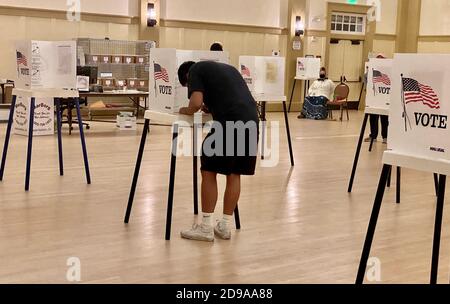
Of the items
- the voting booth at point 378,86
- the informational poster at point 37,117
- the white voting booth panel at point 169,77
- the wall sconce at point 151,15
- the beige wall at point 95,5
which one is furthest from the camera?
the wall sconce at point 151,15

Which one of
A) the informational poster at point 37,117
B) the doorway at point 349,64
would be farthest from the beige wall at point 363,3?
the informational poster at point 37,117

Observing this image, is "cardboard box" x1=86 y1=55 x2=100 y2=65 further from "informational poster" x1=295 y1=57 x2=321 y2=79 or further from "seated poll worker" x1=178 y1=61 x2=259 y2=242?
"seated poll worker" x1=178 y1=61 x2=259 y2=242

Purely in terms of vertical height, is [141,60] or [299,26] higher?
[299,26]

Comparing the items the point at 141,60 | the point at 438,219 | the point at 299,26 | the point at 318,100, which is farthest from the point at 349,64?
the point at 438,219

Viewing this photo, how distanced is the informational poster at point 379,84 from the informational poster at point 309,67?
1048cm

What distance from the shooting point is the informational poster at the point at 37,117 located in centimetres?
1051

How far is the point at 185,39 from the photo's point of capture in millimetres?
16016

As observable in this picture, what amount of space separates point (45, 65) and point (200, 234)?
9.67 ft

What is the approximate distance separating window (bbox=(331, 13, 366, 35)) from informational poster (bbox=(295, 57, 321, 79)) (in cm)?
200

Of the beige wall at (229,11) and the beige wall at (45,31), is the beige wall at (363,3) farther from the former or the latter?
the beige wall at (45,31)

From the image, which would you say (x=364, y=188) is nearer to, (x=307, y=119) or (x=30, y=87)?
(x=30, y=87)

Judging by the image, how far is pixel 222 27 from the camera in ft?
54.5

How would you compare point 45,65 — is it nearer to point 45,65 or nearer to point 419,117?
point 45,65
